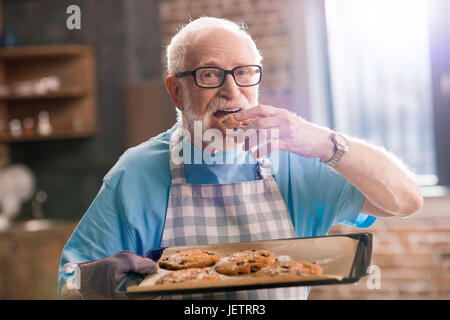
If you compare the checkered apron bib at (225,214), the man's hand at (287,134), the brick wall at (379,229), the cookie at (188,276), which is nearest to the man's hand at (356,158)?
the man's hand at (287,134)

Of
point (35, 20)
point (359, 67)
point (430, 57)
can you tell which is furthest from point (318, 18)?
point (35, 20)

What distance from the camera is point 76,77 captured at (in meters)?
3.44

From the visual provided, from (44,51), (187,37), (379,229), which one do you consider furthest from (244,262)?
(44,51)

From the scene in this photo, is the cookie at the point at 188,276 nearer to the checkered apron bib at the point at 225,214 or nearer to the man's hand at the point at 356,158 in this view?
the checkered apron bib at the point at 225,214

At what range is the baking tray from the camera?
0.83 meters

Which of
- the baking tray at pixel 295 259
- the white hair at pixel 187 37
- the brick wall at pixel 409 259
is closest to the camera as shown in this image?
the baking tray at pixel 295 259

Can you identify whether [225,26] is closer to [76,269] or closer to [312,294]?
[76,269]

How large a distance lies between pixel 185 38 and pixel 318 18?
1981 mm

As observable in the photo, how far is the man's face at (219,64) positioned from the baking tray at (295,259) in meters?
0.27

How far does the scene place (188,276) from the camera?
0.91m

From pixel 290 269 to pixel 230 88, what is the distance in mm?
359

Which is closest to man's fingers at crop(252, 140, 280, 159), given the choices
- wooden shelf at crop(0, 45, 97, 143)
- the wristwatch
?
the wristwatch

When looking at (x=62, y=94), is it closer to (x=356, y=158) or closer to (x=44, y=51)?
(x=44, y=51)

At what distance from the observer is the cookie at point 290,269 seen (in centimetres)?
88
